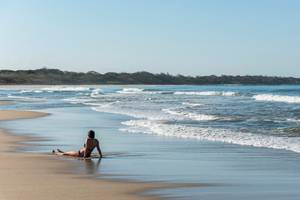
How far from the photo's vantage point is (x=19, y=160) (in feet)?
40.0

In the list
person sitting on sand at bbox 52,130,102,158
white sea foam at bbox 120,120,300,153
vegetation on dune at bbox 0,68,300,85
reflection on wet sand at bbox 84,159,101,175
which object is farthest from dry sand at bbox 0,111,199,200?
vegetation on dune at bbox 0,68,300,85

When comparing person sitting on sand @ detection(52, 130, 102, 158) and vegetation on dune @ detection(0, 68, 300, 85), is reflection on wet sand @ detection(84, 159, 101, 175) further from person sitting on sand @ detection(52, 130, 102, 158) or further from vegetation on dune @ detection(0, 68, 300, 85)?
vegetation on dune @ detection(0, 68, 300, 85)

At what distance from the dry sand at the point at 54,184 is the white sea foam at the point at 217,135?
5347 mm

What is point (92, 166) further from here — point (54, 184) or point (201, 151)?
→ point (201, 151)

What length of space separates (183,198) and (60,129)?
12.5m

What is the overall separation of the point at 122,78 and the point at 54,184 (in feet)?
562

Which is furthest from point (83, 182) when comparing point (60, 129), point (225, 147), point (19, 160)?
point (60, 129)

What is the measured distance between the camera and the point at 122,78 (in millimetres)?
180250

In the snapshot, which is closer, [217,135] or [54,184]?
[54,184]

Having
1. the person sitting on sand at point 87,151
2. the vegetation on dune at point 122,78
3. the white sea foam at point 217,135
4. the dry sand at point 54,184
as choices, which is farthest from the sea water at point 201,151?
the vegetation on dune at point 122,78

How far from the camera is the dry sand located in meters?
8.43

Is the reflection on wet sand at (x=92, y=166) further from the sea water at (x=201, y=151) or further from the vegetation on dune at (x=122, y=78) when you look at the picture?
the vegetation on dune at (x=122, y=78)

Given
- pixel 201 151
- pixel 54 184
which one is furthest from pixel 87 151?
pixel 54 184

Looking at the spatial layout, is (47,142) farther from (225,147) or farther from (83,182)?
(83,182)
